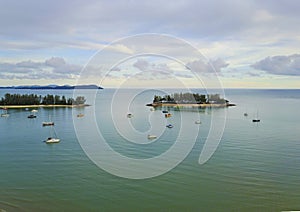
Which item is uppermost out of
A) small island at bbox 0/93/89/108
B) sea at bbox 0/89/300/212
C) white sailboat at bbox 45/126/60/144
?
small island at bbox 0/93/89/108

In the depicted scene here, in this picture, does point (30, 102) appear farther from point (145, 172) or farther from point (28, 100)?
point (145, 172)

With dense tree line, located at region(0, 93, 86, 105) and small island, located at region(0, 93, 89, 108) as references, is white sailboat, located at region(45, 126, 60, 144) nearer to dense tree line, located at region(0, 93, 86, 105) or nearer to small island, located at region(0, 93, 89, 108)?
small island, located at region(0, 93, 89, 108)

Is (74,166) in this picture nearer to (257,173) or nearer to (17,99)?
(257,173)

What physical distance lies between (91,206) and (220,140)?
535 inches

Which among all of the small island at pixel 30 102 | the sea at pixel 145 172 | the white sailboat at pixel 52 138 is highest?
the small island at pixel 30 102

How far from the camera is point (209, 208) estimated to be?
10227 mm

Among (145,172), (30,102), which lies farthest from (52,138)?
(30,102)

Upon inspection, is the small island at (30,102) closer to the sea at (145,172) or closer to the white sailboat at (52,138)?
the white sailboat at (52,138)

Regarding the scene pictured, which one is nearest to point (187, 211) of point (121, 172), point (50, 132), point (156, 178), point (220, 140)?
point (156, 178)

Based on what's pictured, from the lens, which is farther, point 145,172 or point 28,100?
point 28,100

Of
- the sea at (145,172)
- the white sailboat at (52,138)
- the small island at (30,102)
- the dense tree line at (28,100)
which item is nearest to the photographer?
the sea at (145,172)

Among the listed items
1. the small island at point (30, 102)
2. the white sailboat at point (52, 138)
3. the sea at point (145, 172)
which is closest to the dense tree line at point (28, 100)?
the small island at point (30, 102)

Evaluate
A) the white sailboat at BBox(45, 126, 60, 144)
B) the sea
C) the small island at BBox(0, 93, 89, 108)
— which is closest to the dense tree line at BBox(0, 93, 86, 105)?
the small island at BBox(0, 93, 89, 108)

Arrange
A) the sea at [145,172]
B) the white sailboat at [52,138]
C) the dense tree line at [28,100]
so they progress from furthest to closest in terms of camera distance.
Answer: the dense tree line at [28,100] → the white sailboat at [52,138] → the sea at [145,172]
